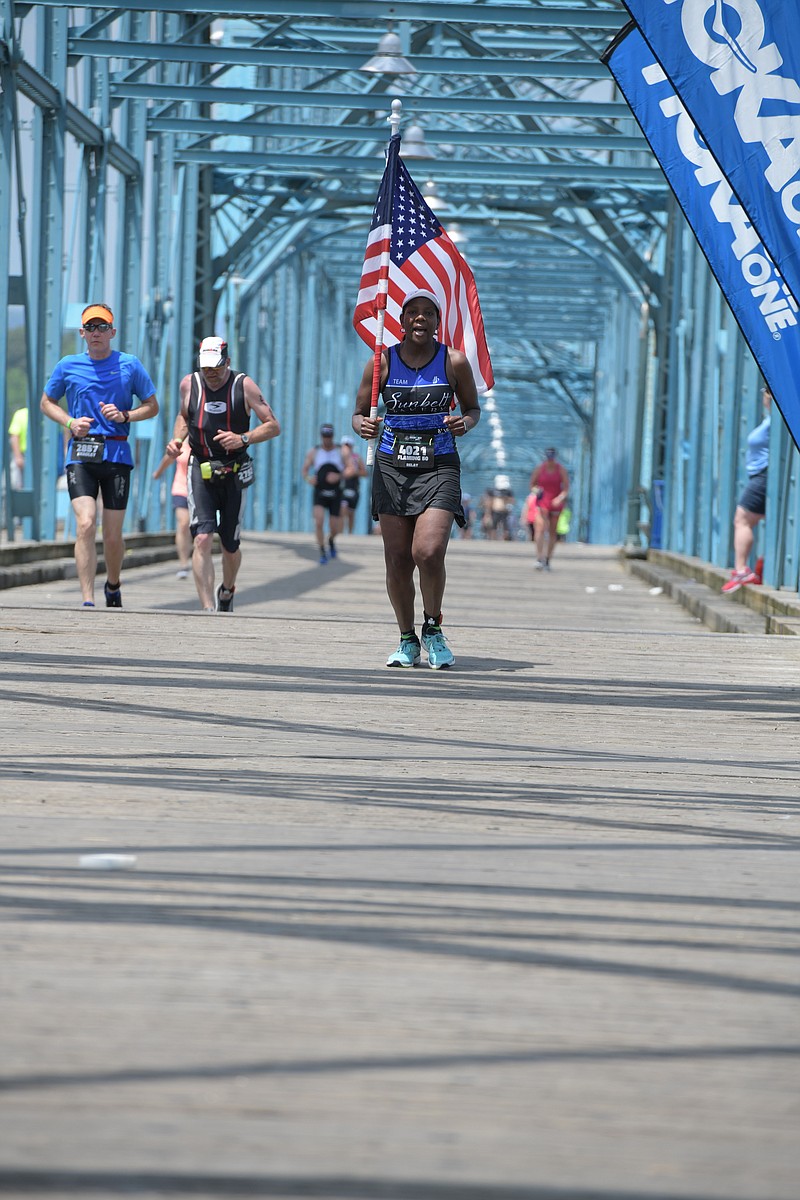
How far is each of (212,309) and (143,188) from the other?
6.07m

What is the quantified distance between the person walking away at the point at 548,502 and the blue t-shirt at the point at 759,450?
303 inches

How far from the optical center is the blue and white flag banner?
757cm

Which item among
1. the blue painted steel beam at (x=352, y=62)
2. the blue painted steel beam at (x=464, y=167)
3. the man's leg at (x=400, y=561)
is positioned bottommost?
the man's leg at (x=400, y=561)

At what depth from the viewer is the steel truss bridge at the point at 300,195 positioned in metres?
17.6

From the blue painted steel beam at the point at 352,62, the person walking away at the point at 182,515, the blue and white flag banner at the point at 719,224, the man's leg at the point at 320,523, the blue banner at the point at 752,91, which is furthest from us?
the man's leg at the point at 320,523

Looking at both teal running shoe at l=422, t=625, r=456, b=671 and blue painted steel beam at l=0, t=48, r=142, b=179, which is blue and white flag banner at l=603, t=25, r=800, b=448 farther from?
blue painted steel beam at l=0, t=48, r=142, b=179

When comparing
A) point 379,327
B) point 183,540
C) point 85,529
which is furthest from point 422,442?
point 183,540

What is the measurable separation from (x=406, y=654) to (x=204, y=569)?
3650mm

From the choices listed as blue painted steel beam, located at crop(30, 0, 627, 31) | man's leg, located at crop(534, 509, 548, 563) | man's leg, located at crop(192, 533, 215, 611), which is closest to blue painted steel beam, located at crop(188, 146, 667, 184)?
man's leg, located at crop(534, 509, 548, 563)

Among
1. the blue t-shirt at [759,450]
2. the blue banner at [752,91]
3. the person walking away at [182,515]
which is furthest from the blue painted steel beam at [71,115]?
the blue banner at [752,91]

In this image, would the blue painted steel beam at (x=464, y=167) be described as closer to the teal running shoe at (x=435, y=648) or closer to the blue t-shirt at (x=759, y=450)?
the blue t-shirt at (x=759, y=450)

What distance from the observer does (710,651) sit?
9.61 metres

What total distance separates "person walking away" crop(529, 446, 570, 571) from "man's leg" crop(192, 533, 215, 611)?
10992mm

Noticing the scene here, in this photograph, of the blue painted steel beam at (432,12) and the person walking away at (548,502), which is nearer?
→ the blue painted steel beam at (432,12)
